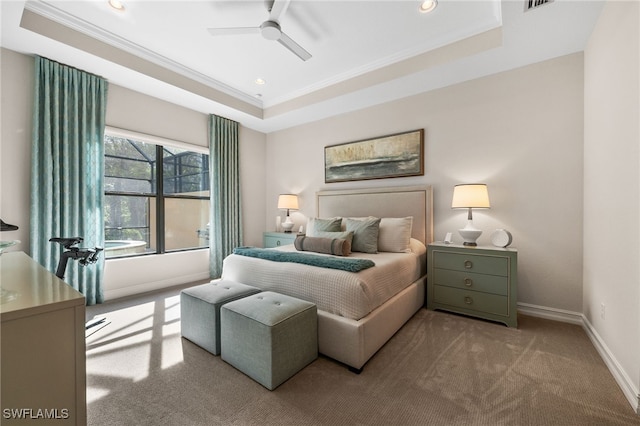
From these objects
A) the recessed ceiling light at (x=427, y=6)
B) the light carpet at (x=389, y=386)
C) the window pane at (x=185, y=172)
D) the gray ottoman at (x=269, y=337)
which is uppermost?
the recessed ceiling light at (x=427, y=6)

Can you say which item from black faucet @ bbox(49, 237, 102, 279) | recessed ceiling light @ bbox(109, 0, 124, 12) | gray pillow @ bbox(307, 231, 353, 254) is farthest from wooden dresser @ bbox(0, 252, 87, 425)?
recessed ceiling light @ bbox(109, 0, 124, 12)

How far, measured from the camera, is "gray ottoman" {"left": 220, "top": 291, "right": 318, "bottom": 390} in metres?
1.65

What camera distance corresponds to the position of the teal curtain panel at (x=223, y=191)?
4.29 meters

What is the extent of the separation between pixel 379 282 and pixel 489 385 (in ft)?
3.04

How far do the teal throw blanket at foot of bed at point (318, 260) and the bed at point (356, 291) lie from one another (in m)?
0.05

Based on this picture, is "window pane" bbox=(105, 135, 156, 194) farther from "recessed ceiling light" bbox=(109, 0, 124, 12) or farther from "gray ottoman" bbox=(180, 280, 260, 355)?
"gray ottoman" bbox=(180, 280, 260, 355)

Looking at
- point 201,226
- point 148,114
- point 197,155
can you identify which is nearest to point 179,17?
point 148,114

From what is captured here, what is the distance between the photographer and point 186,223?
14.4ft

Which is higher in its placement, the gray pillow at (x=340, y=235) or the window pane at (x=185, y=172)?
the window pane at (x=185, y=172)

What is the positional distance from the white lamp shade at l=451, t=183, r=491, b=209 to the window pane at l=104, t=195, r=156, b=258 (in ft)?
13.5

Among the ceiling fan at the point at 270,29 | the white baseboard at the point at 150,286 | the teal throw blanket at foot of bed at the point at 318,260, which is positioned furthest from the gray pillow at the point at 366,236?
the white baseboard at the point at 150,286

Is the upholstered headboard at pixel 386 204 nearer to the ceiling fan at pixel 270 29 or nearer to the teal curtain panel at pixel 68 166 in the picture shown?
the ceiling fan at pixel 270 29

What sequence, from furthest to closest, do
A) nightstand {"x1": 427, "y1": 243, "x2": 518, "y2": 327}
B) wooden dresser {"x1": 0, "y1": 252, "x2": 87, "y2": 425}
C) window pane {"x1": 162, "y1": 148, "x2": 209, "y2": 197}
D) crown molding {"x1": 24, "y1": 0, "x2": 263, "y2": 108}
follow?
window pane {"x1": 162, "y1": 148, "x2": 209, "y2": 197} → nightstand {"x1": 427, "y1": 243, "x2": 518, "y2": 327} → crown molding {"x1": 24, "y1": 0, "x2": 263, "y2": 108} → wooden dresser {"x1": 0, "y1": 252, "x2": 87, "y2": 425}

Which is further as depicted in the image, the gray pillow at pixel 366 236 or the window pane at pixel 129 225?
the window pane at pixel 129 225
